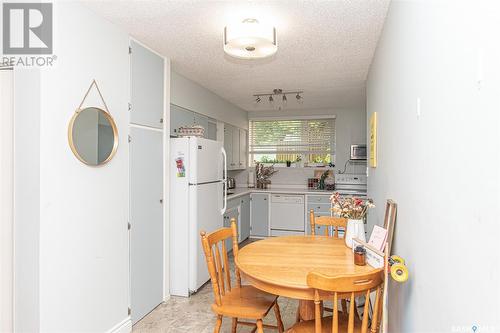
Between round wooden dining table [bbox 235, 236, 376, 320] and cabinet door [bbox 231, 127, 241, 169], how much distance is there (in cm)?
312

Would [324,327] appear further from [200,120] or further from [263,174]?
[263,174]

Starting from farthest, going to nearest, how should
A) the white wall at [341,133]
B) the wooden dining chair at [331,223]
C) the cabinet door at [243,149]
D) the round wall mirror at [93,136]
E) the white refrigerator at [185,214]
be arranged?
the cabinet door at [243,149] → the white wall at [341,133] → the white refrigerator at [185,214] → the wooden dining chair at [331,223] → the round wall mirror at [93,136]

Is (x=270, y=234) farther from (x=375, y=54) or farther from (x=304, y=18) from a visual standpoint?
(x=304, y=18)

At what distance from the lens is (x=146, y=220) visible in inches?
114

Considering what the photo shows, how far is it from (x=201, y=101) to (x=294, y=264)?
116 inches

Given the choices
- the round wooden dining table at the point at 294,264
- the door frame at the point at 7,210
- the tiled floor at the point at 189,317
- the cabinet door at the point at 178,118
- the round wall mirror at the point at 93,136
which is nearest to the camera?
the round wooden dining table at the point at 294,264

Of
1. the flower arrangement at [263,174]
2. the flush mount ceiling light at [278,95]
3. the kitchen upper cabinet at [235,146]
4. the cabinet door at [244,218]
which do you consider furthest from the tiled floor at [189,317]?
the flower arrangement at [263,174]

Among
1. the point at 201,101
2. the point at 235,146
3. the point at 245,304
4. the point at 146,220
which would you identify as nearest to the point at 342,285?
the point at 245,304

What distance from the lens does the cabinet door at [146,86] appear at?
2717mm

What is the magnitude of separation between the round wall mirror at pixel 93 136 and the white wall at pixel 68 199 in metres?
0.05

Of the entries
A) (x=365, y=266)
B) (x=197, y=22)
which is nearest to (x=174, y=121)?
(x=197, y=22)

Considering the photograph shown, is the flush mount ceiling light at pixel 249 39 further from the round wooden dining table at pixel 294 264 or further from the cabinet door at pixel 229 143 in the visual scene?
the cabinet door at pixel 229 143

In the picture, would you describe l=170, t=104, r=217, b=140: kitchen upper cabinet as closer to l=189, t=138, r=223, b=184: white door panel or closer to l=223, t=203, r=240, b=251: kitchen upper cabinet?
l=189, t=138, r=223, b=184: white door panel

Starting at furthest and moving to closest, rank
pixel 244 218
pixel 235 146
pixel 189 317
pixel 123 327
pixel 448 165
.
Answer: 1. pixel 235 146
2. pixel 244 218
3. pixel 189 317
4. pixel 123 327
5. pixel 448 165
